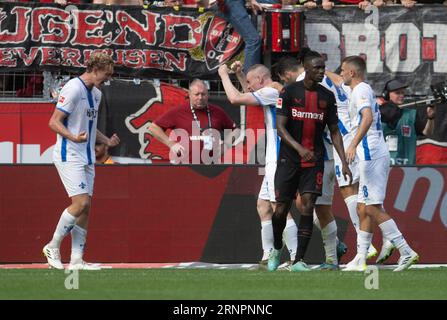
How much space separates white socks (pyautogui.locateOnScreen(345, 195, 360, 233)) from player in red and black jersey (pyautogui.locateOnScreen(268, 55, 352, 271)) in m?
1.74

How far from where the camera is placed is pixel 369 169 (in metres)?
13.3

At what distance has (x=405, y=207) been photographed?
1582 centimetres

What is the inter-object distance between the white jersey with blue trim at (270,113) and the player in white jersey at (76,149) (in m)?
1.74

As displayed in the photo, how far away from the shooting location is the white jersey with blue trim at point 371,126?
13.0m

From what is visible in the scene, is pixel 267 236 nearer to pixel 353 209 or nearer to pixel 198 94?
pixel 353 209

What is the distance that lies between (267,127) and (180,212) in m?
2.48

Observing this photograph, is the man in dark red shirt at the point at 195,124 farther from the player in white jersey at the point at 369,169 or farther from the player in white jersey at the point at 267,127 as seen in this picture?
the player in white jersey at the point at 369,169

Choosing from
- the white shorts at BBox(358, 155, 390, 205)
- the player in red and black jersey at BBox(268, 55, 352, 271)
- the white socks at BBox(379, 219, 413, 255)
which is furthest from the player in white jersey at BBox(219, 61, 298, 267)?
the white socks at BBox(379, 219, 413, 255)

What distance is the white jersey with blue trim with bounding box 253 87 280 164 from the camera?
13.3 m

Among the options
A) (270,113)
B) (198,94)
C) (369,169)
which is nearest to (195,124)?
(198,94)

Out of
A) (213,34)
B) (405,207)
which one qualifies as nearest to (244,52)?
(213,34)

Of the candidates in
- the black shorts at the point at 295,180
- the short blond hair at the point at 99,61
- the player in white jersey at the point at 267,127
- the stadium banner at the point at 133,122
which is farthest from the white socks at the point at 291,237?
the stadium banner at the point at 133,122

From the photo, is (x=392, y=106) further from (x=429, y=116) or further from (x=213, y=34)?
(x=213, y=34)

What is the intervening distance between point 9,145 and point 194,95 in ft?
11.0
